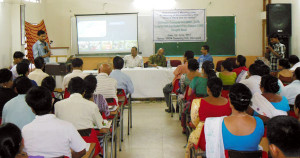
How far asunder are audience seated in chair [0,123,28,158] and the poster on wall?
8484mm

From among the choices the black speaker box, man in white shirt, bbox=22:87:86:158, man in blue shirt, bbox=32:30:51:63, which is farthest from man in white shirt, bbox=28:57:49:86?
the black speaker box

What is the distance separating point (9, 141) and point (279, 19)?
27.2 ft

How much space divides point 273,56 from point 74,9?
19.9ft

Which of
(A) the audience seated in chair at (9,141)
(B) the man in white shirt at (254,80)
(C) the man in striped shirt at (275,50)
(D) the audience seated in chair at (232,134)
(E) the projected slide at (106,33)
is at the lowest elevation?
(D) the audience seated in chair at (232,134)

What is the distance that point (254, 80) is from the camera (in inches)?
154

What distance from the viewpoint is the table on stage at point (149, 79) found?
24.6 ft

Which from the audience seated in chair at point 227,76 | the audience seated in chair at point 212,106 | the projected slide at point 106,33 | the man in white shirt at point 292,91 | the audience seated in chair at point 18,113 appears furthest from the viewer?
the projected slide at point 106,33

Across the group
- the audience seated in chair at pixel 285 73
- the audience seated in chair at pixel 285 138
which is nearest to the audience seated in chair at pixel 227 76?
the audience seated in chair at pixel 285 73

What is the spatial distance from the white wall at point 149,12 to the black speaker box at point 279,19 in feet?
4.86

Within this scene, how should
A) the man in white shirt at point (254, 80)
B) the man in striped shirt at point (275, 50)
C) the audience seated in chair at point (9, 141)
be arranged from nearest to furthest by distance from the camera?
the audience seated in chair at point (9, 141), the man in white shirt at point (254, 80), the man in striped shirt at point (275, 50)

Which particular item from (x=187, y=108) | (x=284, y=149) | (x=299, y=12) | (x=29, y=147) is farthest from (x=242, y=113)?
(x=299, y=12)

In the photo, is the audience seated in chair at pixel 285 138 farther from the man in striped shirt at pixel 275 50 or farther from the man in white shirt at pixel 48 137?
the man in striped shirt at pixel 275 50

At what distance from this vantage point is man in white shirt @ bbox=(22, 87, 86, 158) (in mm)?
1932

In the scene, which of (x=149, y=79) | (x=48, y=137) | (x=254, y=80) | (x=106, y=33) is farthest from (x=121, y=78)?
(x=106, y=33)
